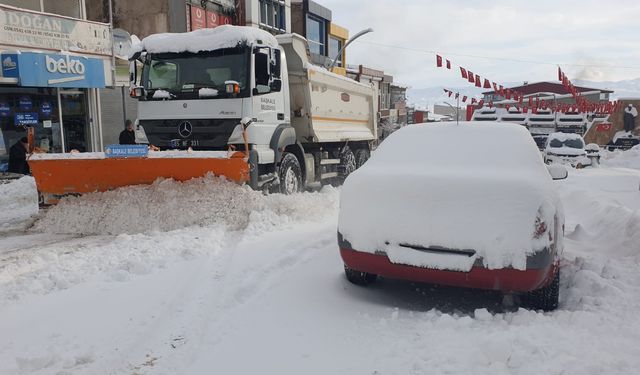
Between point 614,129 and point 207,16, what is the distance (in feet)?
82.9

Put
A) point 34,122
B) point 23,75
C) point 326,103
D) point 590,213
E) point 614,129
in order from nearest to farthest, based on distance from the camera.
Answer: point 590,213 < point 326,103 < point 23,75 < point 34,122 < point 614,129

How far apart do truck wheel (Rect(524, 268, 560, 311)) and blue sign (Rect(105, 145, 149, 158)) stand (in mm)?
5771

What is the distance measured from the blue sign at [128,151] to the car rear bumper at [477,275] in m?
4.60

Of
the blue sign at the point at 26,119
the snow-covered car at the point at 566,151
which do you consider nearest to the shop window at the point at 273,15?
the blue sign at the point at 26,119

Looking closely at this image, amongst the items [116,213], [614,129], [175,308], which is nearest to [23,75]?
[116,213]

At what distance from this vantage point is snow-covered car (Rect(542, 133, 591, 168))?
770 inches

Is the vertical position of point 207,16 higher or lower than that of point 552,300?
higher

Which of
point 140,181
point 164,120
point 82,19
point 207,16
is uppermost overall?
point 207,16

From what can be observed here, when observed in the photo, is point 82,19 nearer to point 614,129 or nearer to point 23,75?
point 23,75

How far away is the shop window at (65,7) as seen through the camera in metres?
15.4

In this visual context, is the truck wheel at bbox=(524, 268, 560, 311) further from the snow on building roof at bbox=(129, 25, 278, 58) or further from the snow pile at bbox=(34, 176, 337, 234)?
the snow on building roof at bbox=(129, 25, 278, 58)

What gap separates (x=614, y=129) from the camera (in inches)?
1200

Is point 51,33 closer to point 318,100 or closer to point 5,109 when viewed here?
point 5,109

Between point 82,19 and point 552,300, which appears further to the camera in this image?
point 82,19
